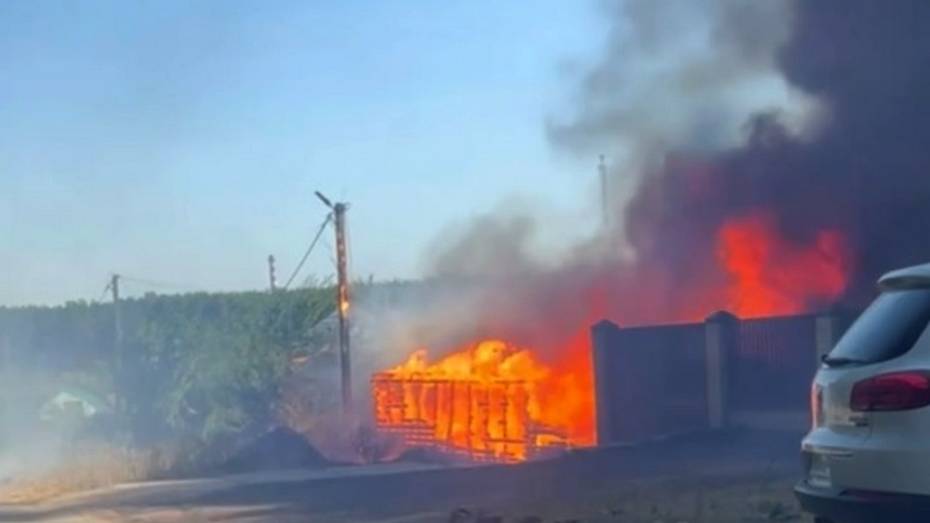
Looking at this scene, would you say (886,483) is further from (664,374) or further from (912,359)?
(664,374)

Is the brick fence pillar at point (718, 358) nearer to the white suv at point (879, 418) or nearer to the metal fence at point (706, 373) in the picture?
the metal fence at point (706, 373)

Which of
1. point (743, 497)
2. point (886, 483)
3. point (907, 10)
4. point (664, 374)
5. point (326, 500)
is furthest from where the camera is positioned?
point (907, 10)

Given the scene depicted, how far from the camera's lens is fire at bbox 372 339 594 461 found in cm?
3192

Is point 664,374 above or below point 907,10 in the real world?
below

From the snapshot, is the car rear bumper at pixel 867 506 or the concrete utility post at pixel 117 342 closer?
the car rear bumper at pixel 867 506

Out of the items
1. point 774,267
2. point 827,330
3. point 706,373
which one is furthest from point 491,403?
point 827,330

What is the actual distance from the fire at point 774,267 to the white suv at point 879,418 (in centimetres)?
2372

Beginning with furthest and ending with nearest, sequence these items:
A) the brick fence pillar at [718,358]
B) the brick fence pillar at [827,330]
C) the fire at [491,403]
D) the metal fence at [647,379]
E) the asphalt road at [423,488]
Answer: the fire at [491,403], the metal fence at [647,379], the brick fence pillar at [718,358], the brick fence pillar at [827,330], the asphalt road at [423,488]

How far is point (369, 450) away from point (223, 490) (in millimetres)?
10540

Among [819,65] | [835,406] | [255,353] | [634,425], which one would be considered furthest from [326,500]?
[255,353]

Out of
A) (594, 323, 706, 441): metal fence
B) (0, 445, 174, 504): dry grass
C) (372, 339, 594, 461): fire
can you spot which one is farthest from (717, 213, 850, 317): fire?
(0, 445, 174, 504): dry grass

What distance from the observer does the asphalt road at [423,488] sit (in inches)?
703

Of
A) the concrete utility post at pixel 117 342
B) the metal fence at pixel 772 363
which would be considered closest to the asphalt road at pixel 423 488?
the metal fence at pixel 772 363

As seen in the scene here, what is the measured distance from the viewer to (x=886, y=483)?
287 inches
